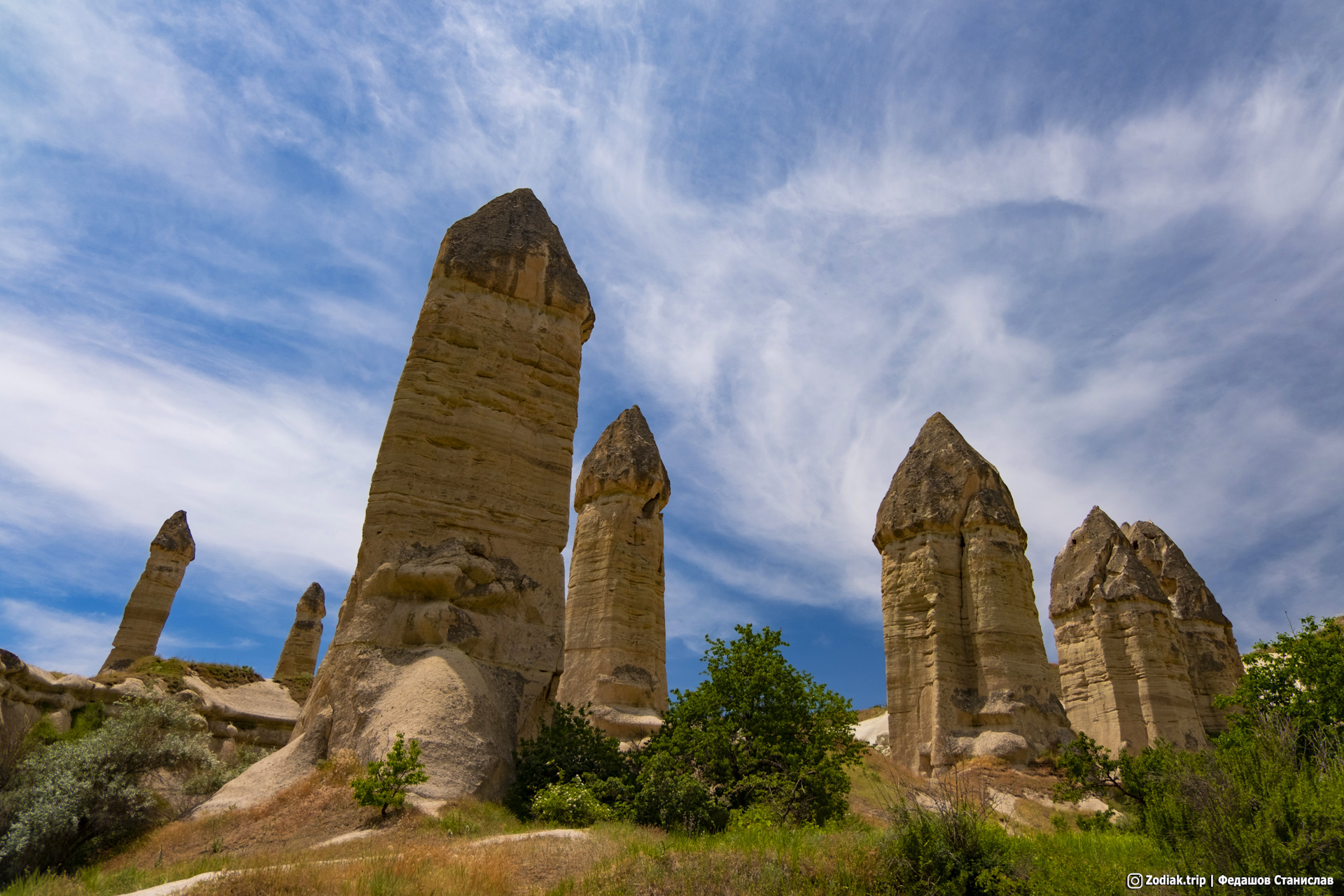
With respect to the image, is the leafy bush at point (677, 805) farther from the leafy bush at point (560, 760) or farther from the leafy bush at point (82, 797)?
the leafy bush at point (82, 797)

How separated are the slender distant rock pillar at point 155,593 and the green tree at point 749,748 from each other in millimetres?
23398

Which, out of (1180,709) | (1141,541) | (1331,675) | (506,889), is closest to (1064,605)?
(1180,709)

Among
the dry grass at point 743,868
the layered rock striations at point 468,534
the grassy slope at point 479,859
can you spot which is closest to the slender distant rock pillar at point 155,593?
the layered rock striations at point 468,534

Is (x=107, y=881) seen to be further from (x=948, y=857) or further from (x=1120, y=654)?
(x=1120, y=654)

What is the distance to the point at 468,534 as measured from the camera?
430 inches

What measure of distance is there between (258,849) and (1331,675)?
15.2 metres

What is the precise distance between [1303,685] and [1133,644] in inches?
336

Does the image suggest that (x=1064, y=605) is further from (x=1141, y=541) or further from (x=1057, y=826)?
(x=1057, y=826)

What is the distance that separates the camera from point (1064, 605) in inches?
952

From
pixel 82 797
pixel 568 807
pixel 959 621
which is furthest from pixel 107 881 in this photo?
pixel 959 621

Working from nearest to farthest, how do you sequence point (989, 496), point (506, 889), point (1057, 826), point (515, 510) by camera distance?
point (506, 889), point (515, 510), point (1057, 826), point (989, 496)

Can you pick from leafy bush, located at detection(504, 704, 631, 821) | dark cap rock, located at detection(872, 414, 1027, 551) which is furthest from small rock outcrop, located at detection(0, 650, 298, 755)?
dark cap rock, located at detection(872, 414, 1027, 551)

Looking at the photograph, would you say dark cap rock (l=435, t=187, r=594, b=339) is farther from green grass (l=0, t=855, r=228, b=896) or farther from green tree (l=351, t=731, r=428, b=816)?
green grass (l=0, t=855, r=228, b=896)

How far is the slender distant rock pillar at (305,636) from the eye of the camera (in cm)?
3034
